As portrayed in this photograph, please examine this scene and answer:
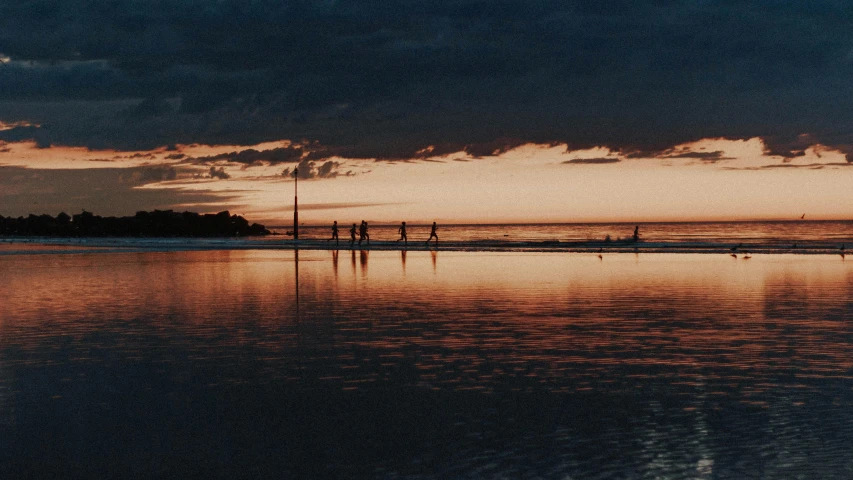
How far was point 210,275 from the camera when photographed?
33.1 meters

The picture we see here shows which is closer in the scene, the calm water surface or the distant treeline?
the calm water surface

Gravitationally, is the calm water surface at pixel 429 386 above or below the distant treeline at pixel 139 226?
below

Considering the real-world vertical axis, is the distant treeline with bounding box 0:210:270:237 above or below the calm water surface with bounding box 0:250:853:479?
above

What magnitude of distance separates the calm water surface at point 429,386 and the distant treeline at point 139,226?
98.7m

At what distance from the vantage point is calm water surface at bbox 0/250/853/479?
796cm

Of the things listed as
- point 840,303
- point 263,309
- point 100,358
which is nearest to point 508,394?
point 100,358

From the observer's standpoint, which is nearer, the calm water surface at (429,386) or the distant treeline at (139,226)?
the calm water surface at (429,386)

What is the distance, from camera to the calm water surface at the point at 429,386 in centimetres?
796

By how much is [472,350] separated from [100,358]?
583 cm

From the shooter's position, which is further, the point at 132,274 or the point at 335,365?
the point at 132,274

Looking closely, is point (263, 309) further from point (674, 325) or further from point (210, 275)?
point (210, 275)

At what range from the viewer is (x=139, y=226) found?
12225cm

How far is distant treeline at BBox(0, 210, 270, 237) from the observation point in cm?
12012

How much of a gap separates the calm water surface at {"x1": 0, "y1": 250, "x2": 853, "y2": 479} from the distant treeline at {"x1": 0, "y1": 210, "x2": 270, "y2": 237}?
98744 millimetres
